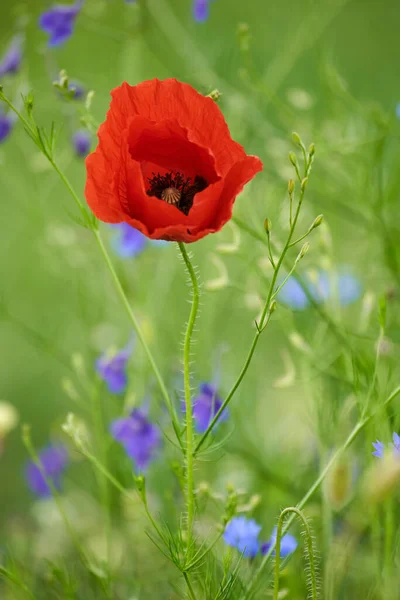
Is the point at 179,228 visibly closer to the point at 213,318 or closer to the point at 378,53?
the point at 213,318

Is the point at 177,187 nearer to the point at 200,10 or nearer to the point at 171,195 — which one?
the point at 171,195

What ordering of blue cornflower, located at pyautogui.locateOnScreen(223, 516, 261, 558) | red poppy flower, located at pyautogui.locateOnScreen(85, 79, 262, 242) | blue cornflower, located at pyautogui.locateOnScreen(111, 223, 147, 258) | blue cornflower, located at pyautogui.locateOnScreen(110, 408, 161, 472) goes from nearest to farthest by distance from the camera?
red poppy flower, located at pyautogui.locateOnScreen(85, 79, 262, 242) → blue cornflower, located at pyautogui.locateOnScreen(223, 516, 261, 558) → blue cornflower, located at pyautogui.locateOnScreen(110, 408, 161, 472) → blue cornflower, located at pyautogui.locateOnScreen(111, 223, 147, 258)

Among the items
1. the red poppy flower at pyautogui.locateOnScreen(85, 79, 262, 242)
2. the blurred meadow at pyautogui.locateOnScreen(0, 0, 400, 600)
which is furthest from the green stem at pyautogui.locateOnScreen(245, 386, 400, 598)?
the red poppy flower at pyautogui.locateOnScreen(85, 79, 262, 242)

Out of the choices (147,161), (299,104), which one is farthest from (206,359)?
(147,161)

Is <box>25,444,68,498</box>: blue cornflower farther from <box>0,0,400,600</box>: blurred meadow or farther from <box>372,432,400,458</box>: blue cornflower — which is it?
<box>372,432,400,458</box>: blue cornflower

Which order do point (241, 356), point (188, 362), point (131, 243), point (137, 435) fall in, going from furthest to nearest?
point (241, 356) < point (131, 243) < point (137, 435) < point (188, 362)

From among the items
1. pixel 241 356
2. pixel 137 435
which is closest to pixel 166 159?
pixel 137 435

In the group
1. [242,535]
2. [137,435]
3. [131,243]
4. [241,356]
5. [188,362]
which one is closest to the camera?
[188,362]
